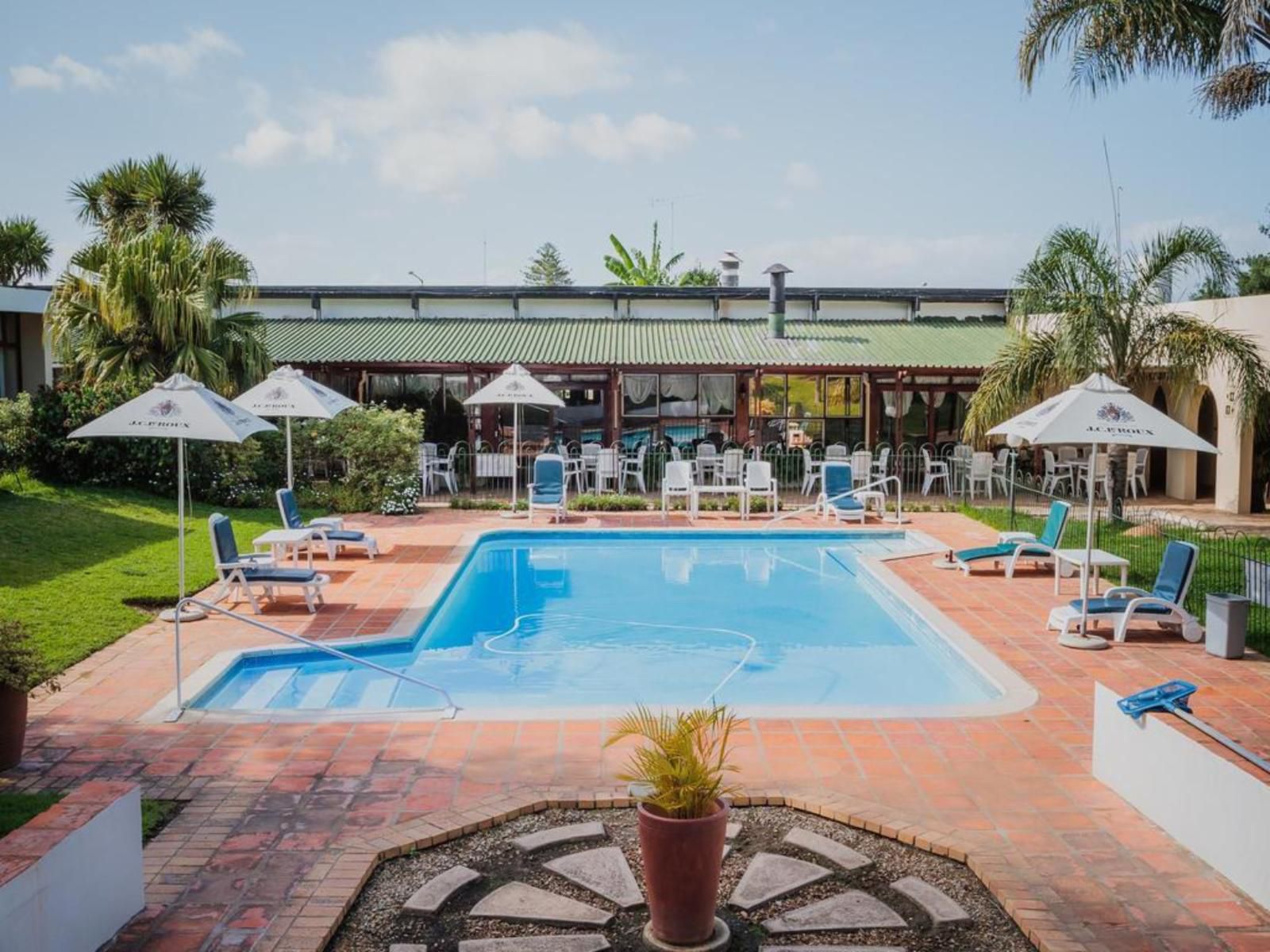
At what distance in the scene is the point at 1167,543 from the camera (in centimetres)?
1287

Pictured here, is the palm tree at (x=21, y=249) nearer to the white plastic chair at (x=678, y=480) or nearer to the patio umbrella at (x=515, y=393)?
the patio umbrella at (x=515, y=393)

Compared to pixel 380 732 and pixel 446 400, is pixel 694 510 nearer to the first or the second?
pixel 446 400

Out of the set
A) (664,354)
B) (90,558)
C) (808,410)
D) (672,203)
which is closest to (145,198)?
(664,354)

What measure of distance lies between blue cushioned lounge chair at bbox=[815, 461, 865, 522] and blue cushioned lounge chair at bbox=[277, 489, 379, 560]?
25.1ft

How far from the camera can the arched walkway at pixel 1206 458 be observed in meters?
22.4

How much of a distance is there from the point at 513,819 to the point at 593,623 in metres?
6.37

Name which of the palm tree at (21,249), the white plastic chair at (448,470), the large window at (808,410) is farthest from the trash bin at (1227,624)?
the palm tree at (21,249)

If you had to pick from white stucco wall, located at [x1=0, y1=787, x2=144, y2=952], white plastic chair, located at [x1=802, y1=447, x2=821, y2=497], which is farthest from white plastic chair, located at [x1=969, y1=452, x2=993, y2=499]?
white stucco wall, located at [x1=0, y1=787, x2=144, y2=952]

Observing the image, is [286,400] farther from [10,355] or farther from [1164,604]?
[10,355]

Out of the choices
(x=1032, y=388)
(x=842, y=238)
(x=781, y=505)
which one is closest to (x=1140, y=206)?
(x=1032, y=388)

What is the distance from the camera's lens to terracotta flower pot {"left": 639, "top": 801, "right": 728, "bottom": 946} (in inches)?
167

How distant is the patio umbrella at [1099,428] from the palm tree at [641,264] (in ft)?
110

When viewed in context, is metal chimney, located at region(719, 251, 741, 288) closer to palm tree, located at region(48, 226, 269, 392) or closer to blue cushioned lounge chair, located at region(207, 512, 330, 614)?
palm tree, located at region(48, 226, 269, 392)

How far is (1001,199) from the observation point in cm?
2344
